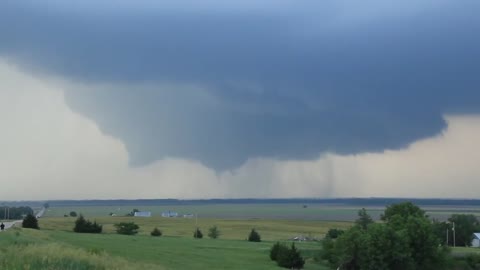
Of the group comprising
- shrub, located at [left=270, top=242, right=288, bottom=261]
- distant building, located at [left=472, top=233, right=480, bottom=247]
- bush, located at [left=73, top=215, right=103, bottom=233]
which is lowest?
distant building, located at [left=472, top=233, right=480, bottom=247]

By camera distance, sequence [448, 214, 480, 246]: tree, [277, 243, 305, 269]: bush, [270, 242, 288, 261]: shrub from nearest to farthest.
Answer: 1. [277, 243, 305, 269]: bush
2. [270, 242, 288, 261]: shrub
3. [448, 214, 480, 246]: tree

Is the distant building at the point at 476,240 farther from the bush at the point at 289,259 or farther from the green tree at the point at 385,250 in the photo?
the bush at the point at 289,259

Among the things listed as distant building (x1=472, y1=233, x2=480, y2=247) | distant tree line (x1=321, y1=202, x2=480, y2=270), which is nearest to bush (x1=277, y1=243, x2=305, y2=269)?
distant tree line (x1=321, y1=202, x2=480, y2=270)

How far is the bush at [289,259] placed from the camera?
7212cm

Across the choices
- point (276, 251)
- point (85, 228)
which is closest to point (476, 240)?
point (276, 251)

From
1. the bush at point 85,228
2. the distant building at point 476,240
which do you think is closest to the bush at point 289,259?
the bush at point 85,228

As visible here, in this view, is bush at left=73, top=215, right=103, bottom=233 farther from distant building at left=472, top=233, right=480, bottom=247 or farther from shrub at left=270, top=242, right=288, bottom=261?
distant building at left=472, top=233, right=480, bottom=247

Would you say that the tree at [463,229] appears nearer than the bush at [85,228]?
No

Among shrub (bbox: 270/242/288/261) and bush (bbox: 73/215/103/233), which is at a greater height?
bush (bbox: 73/215/103/233)

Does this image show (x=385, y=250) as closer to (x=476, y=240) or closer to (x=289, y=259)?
(x=289, y=259)

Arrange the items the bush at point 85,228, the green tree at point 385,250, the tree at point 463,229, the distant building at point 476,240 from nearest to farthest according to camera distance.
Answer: the green tree at point 385,250, the bush at point 85,228, the distant building at point 476,240, the tree at point 463,229

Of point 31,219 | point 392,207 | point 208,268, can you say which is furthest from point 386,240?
point 31,219

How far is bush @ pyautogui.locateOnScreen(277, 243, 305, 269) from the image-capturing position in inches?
2840

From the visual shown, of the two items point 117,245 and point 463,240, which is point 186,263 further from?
point 463,240
